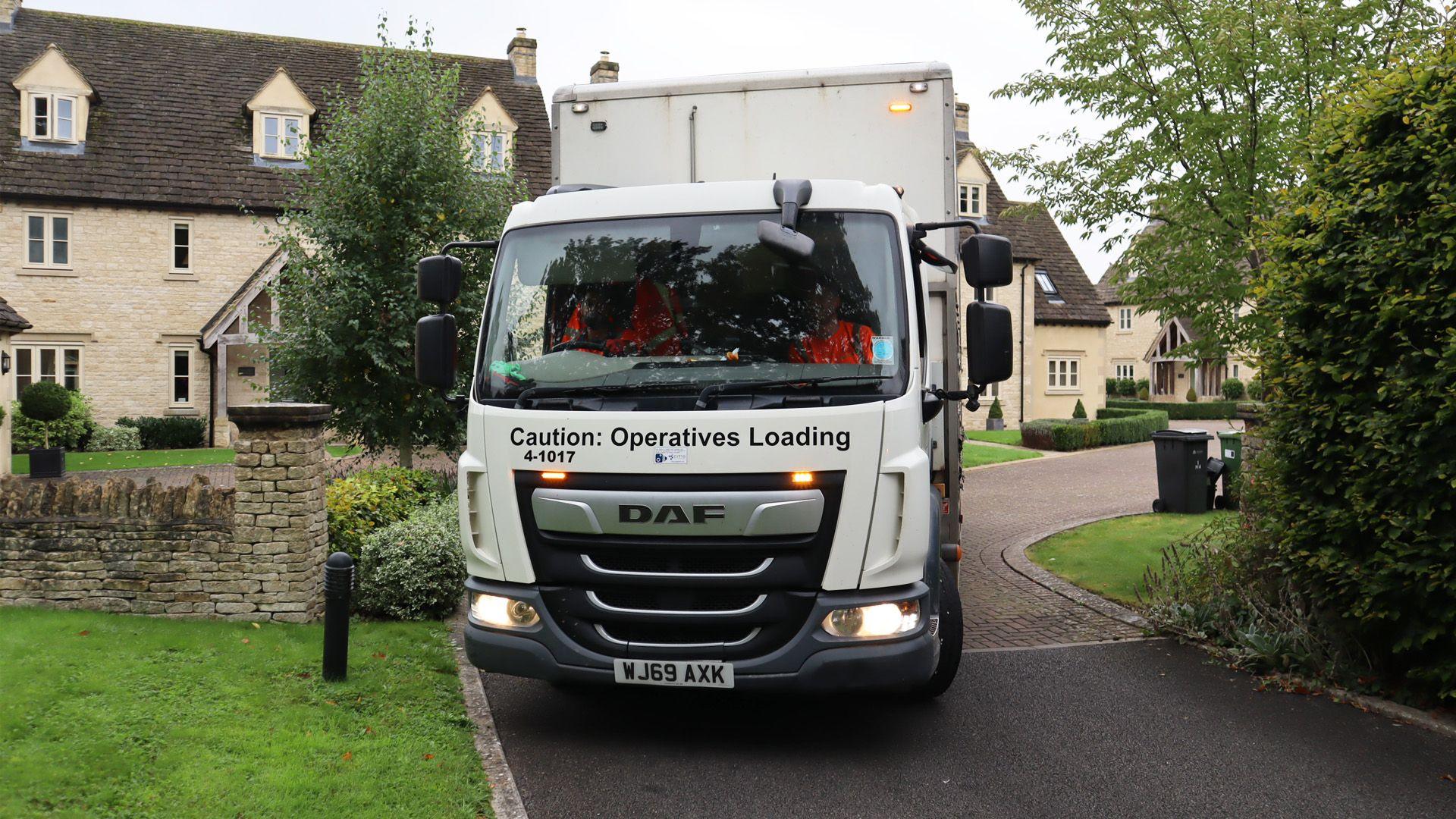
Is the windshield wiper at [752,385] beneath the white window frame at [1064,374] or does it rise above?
beneath

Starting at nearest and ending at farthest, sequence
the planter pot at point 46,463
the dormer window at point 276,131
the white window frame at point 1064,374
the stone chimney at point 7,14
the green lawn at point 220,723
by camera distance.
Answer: the green lawn at point 220,723
the planter pot at point 46,463
the dormer window at point 276,131
the stone chimney at point 7,14
the white window frame at point 1064,374

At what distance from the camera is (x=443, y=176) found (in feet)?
41.8

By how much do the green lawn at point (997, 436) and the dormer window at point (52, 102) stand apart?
2418 centimetres

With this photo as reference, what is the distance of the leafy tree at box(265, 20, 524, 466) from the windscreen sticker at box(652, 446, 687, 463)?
7.89 metres

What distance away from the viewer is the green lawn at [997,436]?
2964cm

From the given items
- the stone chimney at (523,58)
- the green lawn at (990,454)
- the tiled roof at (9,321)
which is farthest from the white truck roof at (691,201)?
the stone chimney at (523,58)

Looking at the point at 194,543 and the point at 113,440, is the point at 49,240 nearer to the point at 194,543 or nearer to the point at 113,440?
the point at 113,440

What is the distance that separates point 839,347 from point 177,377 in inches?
1026

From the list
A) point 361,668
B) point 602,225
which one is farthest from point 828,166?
point 361,668

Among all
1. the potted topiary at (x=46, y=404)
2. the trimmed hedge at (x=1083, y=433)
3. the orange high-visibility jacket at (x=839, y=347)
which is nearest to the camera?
the orange high-visibility jacket at (x=839, y=347)

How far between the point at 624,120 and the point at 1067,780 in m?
4.76

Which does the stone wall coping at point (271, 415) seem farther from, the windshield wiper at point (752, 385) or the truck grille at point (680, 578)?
the windshield wiper at point (752, 385)

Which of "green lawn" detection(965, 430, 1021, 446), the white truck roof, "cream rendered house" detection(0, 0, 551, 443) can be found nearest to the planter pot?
"cream rendered house" detection(0, 0, 551, 443)

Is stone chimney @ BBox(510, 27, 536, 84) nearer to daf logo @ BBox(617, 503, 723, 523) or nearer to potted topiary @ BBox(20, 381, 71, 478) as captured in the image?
potted topiary @ BBox(20, 381, 71, 478)
